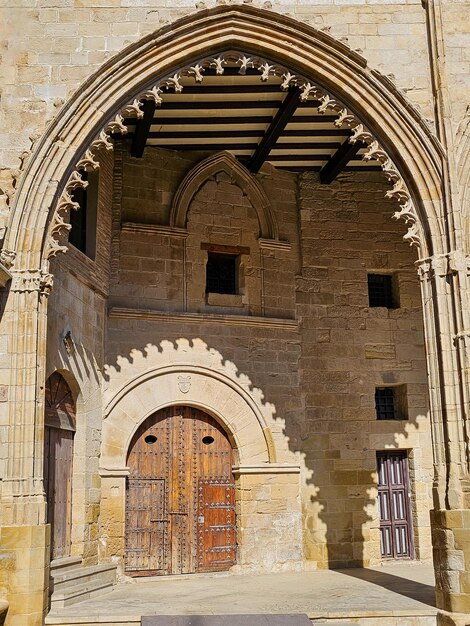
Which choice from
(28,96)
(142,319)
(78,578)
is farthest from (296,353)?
(28,96)

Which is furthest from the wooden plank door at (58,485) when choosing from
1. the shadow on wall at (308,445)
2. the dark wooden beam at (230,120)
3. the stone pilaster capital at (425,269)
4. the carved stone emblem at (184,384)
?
the stone pilaster capital at (425,269)

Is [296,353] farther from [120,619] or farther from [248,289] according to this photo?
[120,619]

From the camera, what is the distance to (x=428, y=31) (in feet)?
27.9

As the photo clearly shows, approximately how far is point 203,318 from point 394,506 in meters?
3.81

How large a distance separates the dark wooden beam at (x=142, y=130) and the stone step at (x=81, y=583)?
5285 millimetres

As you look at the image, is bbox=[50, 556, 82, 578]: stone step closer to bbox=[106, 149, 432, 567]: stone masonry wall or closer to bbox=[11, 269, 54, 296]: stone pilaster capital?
bbox=[106, 149, 432, 567]: stone masonry wall

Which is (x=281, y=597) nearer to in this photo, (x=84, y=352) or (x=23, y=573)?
(x=23, y=573)

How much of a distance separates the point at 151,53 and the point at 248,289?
4082 mm

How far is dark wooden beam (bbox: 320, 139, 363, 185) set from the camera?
36.3 feet

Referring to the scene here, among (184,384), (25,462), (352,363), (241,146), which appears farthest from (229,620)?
(241,146)

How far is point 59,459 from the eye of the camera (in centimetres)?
901

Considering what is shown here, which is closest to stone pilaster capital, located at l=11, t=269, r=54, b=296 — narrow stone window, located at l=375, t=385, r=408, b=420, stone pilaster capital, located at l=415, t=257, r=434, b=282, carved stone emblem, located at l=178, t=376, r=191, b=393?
carved stone emblem, located at l=178, t=376, r=191, b=393

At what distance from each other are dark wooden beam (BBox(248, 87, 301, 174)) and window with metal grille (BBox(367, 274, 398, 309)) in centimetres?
244

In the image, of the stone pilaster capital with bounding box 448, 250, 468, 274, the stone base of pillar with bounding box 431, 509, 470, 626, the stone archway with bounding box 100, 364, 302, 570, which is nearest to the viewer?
the stone base of pillar with bounding box 431, 509, 470, 626
